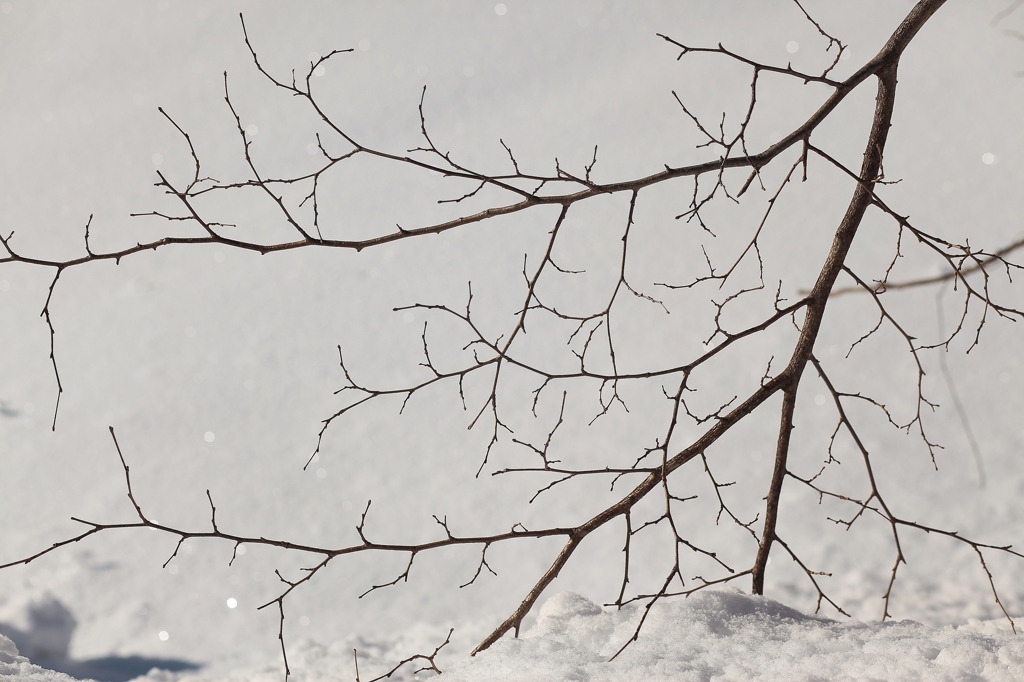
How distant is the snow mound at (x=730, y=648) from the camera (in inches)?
50.0

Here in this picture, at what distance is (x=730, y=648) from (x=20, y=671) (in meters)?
1.28

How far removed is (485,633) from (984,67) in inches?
167

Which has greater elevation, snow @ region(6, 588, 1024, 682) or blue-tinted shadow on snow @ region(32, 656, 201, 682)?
blue-tinted shadow on snow @ region(32, 656, 201, 682)

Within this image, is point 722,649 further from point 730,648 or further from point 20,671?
point 20,671

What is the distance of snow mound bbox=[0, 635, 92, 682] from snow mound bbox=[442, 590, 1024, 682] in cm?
72

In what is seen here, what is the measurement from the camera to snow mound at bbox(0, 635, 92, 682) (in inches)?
54.0

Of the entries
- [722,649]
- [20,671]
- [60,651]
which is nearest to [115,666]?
[60,651]

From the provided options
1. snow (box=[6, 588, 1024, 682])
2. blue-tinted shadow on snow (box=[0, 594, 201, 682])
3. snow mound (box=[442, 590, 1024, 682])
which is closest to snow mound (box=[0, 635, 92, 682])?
snow (box=[6, 588, 1024, 682])

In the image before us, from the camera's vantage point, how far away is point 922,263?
3.91 m

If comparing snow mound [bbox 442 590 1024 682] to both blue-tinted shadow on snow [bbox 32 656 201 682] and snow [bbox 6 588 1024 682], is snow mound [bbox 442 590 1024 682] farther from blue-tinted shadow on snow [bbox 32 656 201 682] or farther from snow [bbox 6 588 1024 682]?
blue-tinted shadow on snow [bbox 32 656 201 682]

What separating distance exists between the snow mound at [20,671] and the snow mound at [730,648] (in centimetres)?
72

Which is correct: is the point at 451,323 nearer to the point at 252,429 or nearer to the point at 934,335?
the point at 252,429

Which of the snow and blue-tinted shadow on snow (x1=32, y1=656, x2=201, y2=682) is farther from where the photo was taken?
blue-tinted shadow on snow (x1=32, y1=656, x2=201, y2=682)

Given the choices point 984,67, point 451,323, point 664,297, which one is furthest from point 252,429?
point 984,67
